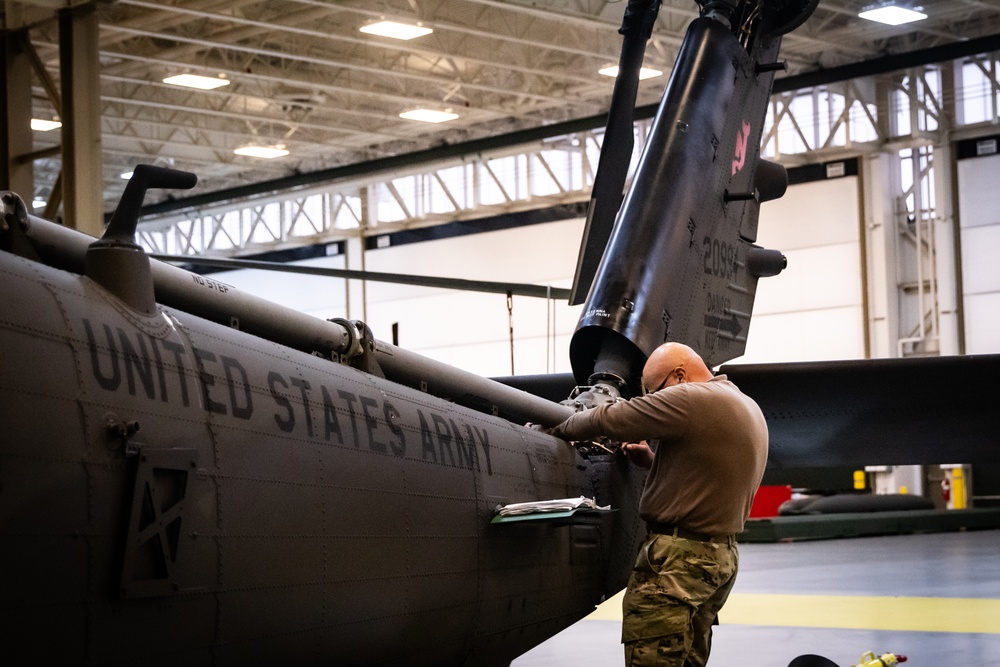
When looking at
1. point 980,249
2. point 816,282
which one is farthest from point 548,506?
point 816,282

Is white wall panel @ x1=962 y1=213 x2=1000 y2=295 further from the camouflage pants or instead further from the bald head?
the camouflage pants

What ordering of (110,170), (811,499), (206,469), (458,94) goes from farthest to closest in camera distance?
(110,170) < (458,94) < (811,499) < (206,469)

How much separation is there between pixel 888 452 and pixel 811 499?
601 inches

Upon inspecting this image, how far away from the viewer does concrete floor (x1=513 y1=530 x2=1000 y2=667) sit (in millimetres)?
7496

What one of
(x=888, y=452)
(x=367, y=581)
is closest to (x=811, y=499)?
(x=888, y=452)

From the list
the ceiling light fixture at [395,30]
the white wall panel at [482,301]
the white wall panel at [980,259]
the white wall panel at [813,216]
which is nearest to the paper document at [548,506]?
the ceiling light fixture at [395,30]

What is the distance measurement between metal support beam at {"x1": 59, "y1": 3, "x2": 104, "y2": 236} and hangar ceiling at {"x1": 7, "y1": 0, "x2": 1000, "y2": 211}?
4.61ft

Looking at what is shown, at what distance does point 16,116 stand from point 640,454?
12.6 metres

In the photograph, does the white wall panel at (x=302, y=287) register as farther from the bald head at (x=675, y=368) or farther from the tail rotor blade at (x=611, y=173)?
the bald head at (x=675, y=368)

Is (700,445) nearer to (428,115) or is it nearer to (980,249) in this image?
(980,249)

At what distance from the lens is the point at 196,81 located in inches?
1008

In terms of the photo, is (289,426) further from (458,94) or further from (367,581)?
(458,94)

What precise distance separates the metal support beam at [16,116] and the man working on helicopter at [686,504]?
12.7m

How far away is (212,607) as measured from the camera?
3439 millimetres
